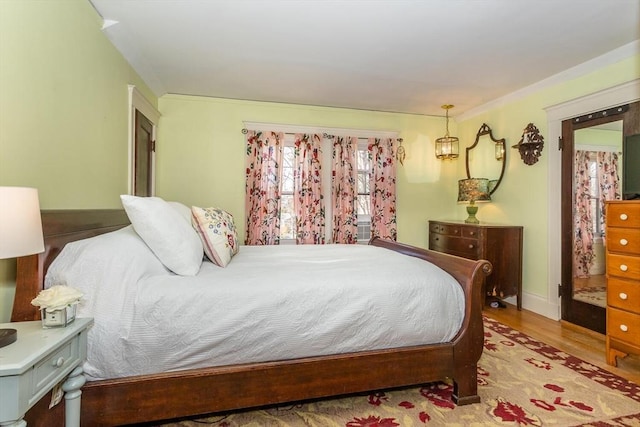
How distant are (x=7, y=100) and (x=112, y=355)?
1.20 metres

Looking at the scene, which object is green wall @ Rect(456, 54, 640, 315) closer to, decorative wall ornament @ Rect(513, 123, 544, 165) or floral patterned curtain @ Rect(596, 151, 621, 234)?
decorative wall ornament @ Rect(513, 123, 544, 165)

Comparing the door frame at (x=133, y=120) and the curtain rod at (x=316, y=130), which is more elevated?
the curtain rod at (x=316, y=130)

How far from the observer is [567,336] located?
276cm

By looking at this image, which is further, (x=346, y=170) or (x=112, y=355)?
(x=346, y=170)

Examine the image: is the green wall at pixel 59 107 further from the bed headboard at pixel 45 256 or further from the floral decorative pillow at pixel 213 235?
the floral decorative pillow at pixel 213 235

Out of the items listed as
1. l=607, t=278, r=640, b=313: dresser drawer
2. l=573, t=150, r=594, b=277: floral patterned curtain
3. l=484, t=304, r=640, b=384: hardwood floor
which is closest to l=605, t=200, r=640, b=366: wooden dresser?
l=607, t=278, r=640, b=313: dresser drawer

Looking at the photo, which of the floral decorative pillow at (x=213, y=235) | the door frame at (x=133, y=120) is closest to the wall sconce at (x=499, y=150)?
the floral decorative pillow at (x=213, y=235)

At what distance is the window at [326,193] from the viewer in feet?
13.5

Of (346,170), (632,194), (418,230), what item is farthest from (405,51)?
(418,230)

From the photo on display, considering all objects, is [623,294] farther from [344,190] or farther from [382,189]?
[344,190]

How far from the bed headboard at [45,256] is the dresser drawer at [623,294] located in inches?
131

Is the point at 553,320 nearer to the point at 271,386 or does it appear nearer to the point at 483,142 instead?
the point at 483,142

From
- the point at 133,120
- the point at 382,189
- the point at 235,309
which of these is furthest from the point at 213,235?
the point at 382,189

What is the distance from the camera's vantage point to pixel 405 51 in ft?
8.87
